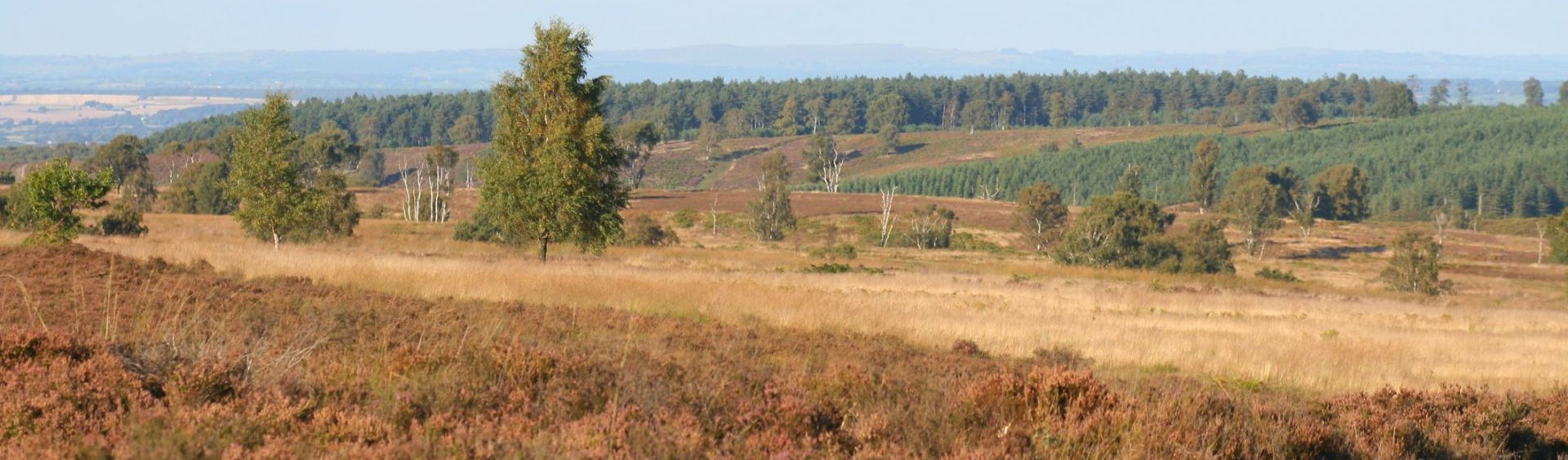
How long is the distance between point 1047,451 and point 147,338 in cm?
650

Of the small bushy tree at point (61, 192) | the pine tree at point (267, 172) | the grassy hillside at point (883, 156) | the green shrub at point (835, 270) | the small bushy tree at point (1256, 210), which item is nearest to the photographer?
the small bushy tree at point (61, 192)

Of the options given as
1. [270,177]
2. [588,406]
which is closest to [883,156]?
[270,177]

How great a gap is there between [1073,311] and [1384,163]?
500ft

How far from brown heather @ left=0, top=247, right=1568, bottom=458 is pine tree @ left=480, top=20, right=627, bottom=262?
21765mm

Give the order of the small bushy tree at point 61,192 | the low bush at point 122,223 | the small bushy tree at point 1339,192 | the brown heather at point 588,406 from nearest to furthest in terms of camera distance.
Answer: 1. the brown heather at point 588,406
2. the small bushy tree at point 61,192
3. the low bush at point 122,223
4. the small bushy tree at point 1339,192

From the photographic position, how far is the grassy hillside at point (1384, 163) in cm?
14125

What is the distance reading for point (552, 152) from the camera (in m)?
32.2

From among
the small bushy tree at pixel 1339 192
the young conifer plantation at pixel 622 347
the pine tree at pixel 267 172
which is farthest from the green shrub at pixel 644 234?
the small bushy tree at pixel 1339 192

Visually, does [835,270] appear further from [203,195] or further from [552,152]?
[203,195]

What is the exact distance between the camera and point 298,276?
1516cm

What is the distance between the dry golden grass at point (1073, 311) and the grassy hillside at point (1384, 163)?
11287 cm

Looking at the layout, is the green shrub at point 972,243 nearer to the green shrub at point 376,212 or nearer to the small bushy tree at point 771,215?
the small bushy tree at point 771,215

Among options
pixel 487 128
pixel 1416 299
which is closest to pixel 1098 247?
pixel 1416 299

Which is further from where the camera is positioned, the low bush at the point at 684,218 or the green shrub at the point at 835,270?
the low bush at the point at 684,218
